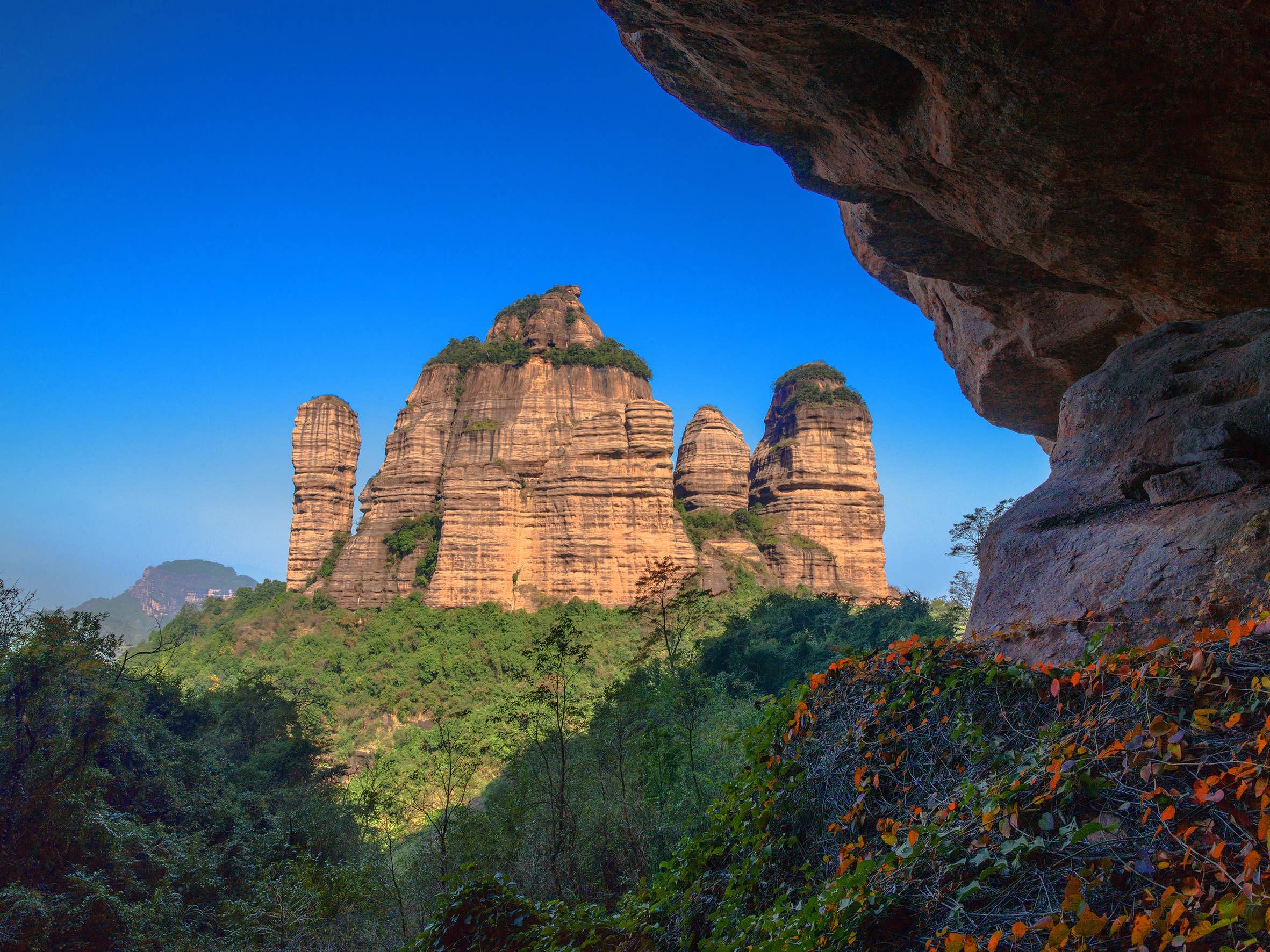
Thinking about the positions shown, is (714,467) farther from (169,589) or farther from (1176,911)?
(169,589)

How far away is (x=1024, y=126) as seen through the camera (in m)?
5.33

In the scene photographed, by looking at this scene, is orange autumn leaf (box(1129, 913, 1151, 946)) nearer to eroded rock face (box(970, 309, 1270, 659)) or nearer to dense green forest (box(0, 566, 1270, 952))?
dense green forest (box(0, 566, 1270, 952))

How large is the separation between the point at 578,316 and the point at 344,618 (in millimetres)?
22871

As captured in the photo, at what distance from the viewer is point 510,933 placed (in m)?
4.69

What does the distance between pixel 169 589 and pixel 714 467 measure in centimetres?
14430

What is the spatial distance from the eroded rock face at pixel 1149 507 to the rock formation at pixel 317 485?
40.3 metres

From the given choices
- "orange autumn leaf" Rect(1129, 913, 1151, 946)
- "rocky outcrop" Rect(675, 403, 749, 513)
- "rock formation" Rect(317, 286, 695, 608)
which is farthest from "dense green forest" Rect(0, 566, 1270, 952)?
"rocky outcrop" Rect(675, 403, 749, 513)

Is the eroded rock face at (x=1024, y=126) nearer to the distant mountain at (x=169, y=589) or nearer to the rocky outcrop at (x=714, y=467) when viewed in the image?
the rocky outcrop at (x=714, y=467)

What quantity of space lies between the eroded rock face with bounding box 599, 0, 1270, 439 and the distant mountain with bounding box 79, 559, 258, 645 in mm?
101664

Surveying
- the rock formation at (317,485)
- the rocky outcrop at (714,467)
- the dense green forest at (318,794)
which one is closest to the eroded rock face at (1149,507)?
the dense green forest at (318,794)

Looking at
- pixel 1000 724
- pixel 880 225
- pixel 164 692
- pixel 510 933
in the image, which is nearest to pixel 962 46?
pixel 880 225

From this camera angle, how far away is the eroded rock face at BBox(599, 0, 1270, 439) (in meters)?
4.70

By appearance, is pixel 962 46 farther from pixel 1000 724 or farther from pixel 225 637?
pixel 225 637

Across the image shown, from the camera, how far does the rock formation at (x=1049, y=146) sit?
4.64m
